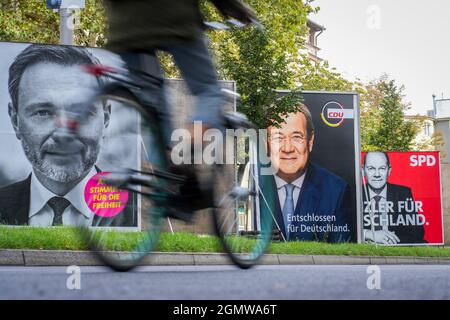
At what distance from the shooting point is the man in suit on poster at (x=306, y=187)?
674 inches

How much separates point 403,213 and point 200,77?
15506mm

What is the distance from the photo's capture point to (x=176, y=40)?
4.97 metres

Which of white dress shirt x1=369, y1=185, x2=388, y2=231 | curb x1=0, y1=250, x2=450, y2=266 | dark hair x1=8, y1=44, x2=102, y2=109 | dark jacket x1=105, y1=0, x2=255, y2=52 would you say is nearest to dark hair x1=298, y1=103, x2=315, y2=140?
white dress shirt x1=369, y1=185, x2=388, y2=231

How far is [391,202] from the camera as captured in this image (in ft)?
65.4

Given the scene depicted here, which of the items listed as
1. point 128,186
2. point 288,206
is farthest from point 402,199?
point 128,186

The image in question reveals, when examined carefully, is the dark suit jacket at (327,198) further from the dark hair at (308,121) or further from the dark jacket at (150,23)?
the dark jacket at (150,23)

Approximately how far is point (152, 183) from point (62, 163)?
76 centimetres

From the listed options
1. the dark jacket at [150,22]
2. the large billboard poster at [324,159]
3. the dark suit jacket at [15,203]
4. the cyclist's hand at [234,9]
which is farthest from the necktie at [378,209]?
the dark jacket at [150,22]

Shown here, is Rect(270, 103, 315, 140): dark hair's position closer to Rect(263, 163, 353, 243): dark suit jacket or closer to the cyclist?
Rect(263, 163, 353, 243): dark suit jacket

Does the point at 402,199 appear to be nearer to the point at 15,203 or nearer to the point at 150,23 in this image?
the point at 15,203

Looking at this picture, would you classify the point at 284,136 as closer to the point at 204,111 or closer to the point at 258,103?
the point at 258,103

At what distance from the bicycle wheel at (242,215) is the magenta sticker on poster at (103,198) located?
0.62 m
